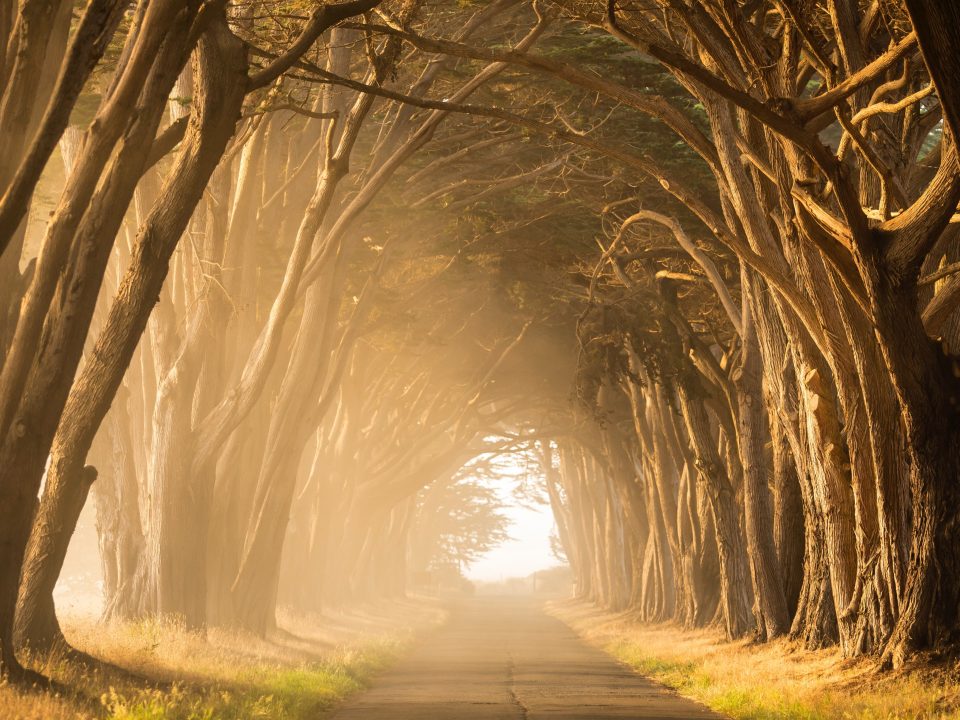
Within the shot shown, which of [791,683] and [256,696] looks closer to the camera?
[256,696]

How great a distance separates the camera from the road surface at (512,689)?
11906 millimetres

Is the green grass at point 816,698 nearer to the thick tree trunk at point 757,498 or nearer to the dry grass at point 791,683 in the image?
the dry grass at point 791,683

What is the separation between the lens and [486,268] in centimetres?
2592

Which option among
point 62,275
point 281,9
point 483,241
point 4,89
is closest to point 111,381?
point 62,275

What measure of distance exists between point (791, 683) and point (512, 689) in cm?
364

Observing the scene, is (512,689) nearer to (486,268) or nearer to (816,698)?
(816,698)

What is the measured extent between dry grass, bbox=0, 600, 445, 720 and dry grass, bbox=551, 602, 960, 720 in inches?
158

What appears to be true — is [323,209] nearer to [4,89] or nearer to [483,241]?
[4,89]

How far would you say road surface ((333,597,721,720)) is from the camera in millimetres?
11906

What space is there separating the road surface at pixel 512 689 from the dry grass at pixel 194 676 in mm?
477

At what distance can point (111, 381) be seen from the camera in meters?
10.4

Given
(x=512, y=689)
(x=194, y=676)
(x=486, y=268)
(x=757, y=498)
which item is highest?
(x=486, y=268)

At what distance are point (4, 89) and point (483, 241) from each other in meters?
14.5

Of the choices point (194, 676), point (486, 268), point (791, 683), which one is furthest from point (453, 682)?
point (486, 268)
